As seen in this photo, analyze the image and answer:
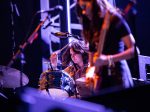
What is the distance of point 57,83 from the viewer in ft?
18.5

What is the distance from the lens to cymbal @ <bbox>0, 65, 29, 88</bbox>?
4.88 m

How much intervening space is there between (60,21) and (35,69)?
117cm

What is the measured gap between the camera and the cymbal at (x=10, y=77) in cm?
488

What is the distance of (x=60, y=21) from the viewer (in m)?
7.09

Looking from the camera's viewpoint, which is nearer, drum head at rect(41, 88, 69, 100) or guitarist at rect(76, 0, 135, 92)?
guitarist at rect(76, 0, 135, 92)

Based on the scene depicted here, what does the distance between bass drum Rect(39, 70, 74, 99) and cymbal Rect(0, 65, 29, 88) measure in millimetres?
465

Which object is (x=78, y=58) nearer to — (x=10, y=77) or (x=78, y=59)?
(x=78, y=59)

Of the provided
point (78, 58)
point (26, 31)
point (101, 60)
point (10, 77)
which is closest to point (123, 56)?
point (101, 60)

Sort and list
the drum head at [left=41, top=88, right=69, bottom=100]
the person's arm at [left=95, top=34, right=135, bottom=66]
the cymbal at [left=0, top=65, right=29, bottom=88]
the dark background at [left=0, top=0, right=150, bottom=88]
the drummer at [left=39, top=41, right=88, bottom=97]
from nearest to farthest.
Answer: the person's arm at [left=95, top=34, right=135, bottom=66] → the cymbal at [left=0, top=65, right=29, bottom=88] → the drum head at [left=41, top=88, right=69, bottom=100] → the drummer at [left=39, top=41, right=88, bottom=97] → the dark background at [left=0, top=0, right=150, bottom=88]

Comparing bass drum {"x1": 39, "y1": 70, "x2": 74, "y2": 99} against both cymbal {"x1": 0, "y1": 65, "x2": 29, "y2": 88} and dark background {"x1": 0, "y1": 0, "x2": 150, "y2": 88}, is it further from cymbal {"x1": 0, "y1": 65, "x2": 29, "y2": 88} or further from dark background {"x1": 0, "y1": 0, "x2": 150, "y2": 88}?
dark background {"x1": 0, "y1": 0, "x2": 150, "y2": 88}

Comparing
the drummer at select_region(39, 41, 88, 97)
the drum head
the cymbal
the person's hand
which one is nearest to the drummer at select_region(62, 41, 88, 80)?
the drummer at select_region(39, 41, 88, 97)

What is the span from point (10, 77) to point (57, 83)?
86 cm

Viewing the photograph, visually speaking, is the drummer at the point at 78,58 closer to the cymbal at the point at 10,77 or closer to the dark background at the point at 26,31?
the cymbal at the point at 10,77

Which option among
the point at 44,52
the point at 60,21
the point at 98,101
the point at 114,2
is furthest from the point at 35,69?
the point at 98,101
